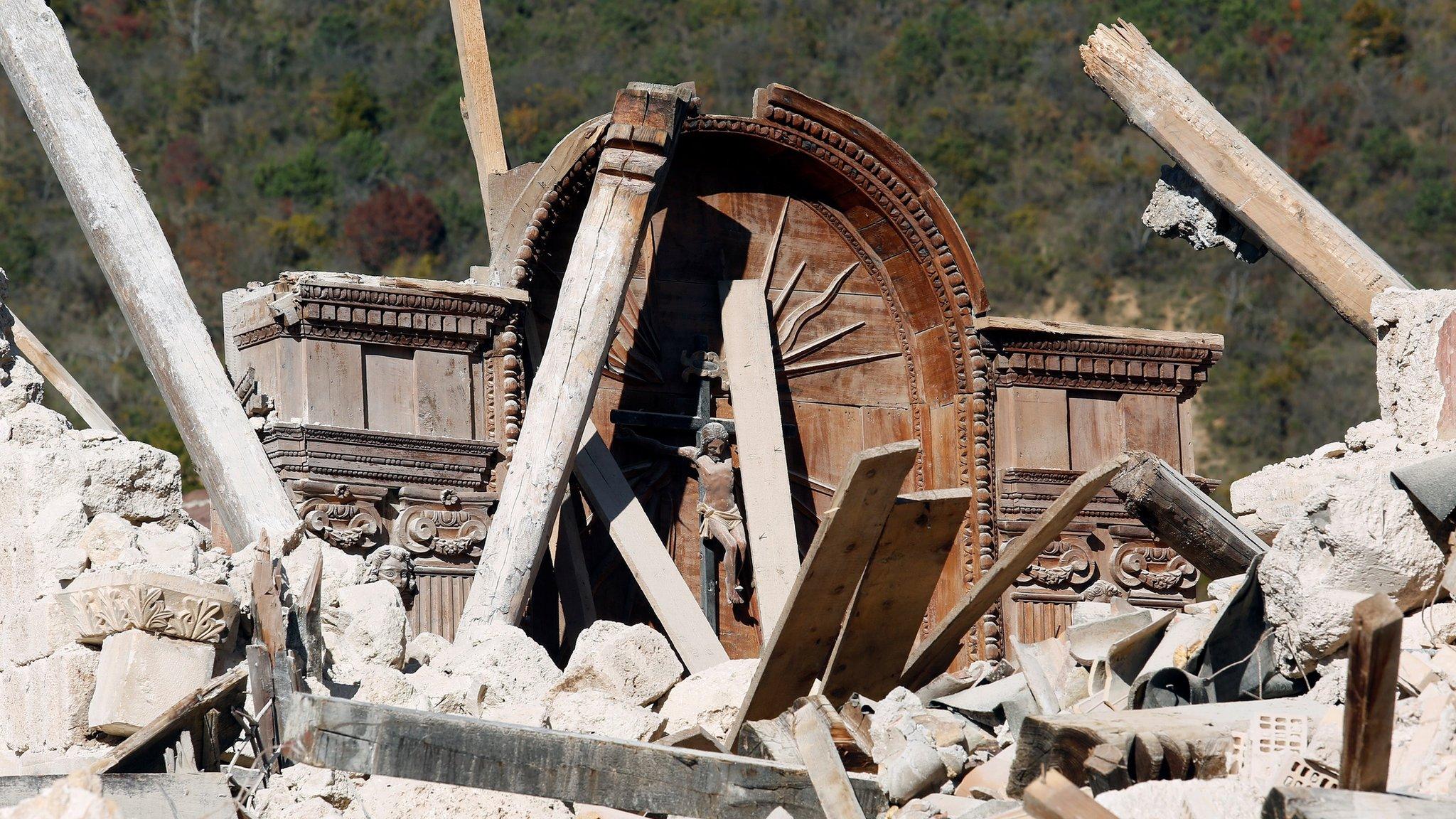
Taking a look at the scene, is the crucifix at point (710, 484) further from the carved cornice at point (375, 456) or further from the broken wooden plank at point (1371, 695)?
the broken wooden plank at point (1371, 695)

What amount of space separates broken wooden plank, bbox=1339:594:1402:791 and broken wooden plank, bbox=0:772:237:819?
3.07 m

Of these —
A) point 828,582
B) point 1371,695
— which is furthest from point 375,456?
point 1371,695

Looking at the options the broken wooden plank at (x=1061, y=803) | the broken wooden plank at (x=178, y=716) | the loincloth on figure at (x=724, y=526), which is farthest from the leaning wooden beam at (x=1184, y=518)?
the broken wooden plank at (x=178, y=716)

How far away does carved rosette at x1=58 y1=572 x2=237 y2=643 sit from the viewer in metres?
5.97

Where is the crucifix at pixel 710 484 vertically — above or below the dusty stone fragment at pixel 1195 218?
below

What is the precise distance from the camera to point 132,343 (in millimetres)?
33531

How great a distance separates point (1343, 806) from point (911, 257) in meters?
6.16

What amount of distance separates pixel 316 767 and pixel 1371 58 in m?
35.9

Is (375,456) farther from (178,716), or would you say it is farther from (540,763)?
(540,763)

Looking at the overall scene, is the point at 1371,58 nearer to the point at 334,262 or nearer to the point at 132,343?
the point at 334,262

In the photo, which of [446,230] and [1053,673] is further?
[446,230]

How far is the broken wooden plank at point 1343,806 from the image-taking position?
4.38 meters

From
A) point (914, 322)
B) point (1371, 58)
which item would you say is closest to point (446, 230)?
point (1371, 58)

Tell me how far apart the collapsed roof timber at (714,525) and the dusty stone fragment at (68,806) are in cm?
1
